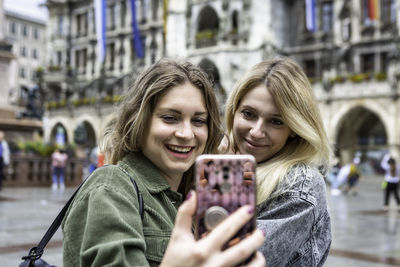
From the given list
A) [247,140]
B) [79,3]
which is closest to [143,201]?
[247,140]

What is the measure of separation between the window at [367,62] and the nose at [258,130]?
34772 millimetres

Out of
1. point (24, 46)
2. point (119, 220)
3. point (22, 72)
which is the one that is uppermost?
point (24, 46)

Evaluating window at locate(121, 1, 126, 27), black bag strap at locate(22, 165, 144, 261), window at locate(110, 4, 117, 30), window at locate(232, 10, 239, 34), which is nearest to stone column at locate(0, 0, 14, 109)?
black bag strap at locate(22, 165, 144, 261)

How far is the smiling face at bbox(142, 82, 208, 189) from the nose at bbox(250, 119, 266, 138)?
0.49 m

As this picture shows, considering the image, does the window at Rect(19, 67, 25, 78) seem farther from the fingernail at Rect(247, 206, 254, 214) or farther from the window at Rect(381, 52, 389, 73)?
the fingernail at Rect(247, 206, 254, 214)

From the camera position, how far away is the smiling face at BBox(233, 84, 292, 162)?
92.3 inches

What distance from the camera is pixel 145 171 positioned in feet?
6.06

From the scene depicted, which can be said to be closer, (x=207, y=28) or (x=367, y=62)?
(x=367, y=62)

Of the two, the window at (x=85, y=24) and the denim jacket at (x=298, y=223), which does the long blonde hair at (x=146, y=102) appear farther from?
the window at (x=85, y=24)

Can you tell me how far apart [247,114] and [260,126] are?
4.9 inches

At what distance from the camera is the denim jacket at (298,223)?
6.30 ft

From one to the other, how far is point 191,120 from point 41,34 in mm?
86914

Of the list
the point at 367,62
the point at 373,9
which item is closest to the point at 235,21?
the point at 367,62

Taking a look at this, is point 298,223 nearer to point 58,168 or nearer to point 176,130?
point 176,130
